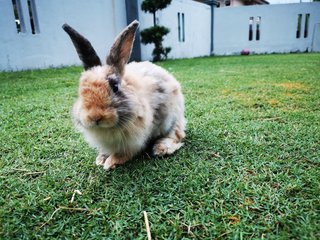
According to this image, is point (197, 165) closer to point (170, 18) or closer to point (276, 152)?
point (276, 152)

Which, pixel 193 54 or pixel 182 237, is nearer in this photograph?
pixel 182 237

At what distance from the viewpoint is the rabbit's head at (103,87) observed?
1.46 m

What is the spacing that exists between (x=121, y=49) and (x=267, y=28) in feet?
56.1

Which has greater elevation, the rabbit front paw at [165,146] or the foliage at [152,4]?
the foliage at [152,4]

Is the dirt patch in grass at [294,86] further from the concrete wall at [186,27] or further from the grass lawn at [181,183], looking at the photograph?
the concrete wall at [186,27]

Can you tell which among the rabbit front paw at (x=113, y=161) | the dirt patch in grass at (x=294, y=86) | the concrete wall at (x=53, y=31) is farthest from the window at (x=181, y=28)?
the rabbit front paw at (x=113, y=161)

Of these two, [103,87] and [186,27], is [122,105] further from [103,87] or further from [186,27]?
[186,27]

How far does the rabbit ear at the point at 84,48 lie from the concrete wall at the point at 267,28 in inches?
647

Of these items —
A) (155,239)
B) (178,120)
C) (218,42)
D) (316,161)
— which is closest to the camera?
(155,239)

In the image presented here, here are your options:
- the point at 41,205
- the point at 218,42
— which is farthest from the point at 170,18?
the point at 41,205

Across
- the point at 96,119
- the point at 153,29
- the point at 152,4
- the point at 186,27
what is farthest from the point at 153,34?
the point at 96,119

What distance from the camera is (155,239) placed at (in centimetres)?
113

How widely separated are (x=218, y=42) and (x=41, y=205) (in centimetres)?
1745

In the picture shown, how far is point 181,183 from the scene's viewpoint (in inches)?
59.7
